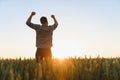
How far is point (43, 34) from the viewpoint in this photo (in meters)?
10.1

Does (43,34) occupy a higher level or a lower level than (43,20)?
lower

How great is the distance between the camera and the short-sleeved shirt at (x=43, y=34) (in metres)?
10.1

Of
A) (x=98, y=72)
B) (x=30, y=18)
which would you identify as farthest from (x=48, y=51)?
(x=98, y=72)

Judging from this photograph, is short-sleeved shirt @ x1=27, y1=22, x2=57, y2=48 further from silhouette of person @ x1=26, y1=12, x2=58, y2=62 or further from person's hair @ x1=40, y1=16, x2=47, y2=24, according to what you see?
person's hair @ x1=40, y1=16, x2=47, y2=24

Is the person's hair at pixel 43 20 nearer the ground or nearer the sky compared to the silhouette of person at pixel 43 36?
nearer the sky

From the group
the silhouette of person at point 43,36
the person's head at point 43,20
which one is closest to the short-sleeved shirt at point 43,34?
the silhouette of person at point 43,36

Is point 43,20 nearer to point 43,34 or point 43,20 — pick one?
point 43,20

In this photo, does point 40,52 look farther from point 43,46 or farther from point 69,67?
point 69,67

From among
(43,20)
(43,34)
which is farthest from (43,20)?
(43,34)

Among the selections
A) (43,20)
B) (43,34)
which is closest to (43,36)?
(43,34)

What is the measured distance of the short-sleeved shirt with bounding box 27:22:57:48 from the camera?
1005cm

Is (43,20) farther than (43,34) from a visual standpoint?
No

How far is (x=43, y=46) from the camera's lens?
10.0 meters

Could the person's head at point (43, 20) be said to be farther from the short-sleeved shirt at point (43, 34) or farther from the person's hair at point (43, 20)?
the short-sleeved shirt at point (43, 34)
